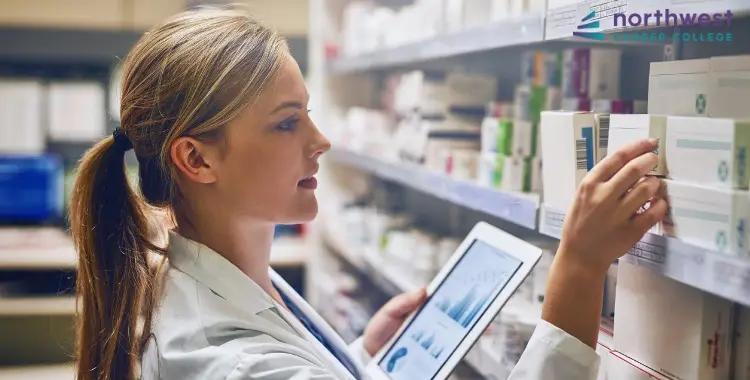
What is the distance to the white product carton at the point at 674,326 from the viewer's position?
108 centimetres

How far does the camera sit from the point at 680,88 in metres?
1.07

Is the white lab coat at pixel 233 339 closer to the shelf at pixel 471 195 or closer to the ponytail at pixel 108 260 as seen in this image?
the ponytail at pixel 108 260

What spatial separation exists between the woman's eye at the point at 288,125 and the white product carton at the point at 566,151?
409mm

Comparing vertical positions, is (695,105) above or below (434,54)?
below

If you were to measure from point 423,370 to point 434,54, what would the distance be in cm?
86

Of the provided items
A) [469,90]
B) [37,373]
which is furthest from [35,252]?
[469,90]

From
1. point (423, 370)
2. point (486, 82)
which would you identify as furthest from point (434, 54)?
point (423, 370)

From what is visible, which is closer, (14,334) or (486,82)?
(486,82)

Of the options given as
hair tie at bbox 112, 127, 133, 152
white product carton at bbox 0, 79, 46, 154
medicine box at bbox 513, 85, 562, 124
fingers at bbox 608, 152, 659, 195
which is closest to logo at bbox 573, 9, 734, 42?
fingers at bbox 608, 152, 659, 195

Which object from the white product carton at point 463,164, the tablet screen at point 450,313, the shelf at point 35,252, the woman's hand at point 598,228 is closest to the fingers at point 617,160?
the woman's hand at point 598,228

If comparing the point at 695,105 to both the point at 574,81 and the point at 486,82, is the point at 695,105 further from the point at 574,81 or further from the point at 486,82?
the point at 486,82

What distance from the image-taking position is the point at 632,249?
1.12 meters

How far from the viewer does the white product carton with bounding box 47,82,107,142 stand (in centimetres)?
450

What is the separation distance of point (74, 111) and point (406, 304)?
3.39 meters
